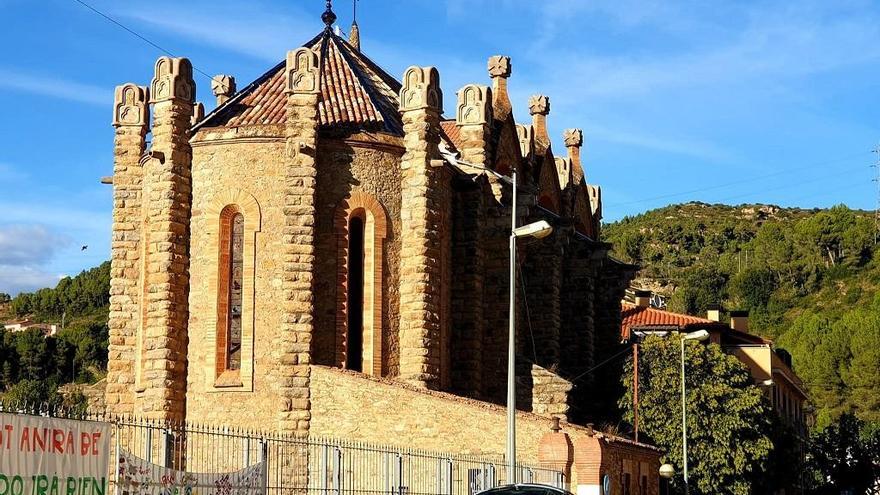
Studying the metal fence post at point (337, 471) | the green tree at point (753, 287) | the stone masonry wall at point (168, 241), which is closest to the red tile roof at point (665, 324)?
the stone masonry wall at point (168, 241)

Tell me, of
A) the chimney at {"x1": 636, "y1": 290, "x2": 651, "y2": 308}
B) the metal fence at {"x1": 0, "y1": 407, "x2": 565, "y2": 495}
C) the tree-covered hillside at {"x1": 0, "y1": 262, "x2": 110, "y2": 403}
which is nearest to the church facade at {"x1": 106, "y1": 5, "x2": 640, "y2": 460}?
the metal fence at {"x1": 0, "y1": 407, "x2": 565, "y2": 495}

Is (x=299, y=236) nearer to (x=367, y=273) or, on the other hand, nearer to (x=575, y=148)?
(x=367, y=273)

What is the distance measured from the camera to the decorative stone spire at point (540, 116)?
2098 inches

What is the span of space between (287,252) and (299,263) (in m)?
0.44

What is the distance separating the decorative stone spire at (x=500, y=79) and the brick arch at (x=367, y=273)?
11.3 meters

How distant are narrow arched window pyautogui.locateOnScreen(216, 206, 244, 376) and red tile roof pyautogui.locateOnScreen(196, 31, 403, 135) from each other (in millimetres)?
2811

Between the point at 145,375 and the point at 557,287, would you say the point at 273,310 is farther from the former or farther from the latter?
the point at 557,287

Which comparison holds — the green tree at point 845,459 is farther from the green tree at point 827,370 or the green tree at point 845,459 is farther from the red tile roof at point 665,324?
the green tree at point 827,370

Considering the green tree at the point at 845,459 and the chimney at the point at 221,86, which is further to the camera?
the green tree at the point at 845,459

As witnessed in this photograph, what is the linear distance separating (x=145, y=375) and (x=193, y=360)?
136 cm

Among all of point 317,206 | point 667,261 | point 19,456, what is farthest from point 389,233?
point 667,261

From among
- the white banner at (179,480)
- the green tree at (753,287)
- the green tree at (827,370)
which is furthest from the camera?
the green tree at (753,287)

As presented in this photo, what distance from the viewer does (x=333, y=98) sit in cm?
3775

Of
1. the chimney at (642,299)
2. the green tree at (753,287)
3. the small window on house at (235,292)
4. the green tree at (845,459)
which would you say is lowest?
the green tree at (845,459)
